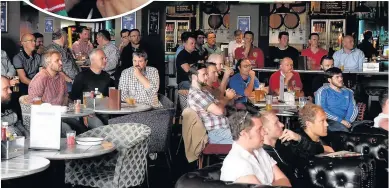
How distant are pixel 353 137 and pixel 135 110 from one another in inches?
118

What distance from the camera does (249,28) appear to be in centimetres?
1706

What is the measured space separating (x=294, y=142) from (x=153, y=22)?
332 inches

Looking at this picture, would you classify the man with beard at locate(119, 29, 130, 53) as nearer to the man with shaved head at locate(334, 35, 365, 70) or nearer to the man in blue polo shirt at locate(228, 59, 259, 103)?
the man in blue polo shirt at locate(228, 59, 259, 103)

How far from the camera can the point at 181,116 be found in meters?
9.09

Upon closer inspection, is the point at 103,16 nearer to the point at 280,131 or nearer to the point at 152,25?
the point at 280,131

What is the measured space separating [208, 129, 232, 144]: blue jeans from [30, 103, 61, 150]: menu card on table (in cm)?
211

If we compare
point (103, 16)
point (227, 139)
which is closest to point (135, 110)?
point (227, 139)

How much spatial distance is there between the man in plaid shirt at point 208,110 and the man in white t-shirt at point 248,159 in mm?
2255

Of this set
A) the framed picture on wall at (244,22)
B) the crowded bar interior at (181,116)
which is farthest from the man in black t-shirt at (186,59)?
the framed picture on wall at (244,22)

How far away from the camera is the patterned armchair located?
513cm

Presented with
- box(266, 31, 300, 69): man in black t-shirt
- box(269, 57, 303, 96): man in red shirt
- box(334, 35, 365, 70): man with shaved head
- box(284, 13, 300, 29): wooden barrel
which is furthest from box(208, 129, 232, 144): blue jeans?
box(284, 13, 300, 29): wooden barrel

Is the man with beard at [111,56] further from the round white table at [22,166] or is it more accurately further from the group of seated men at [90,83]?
the round white table at [22,166]

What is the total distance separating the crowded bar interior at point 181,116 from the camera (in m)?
4.07

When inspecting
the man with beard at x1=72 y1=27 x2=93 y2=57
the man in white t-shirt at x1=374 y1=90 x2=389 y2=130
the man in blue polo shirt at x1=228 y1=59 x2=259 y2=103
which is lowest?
the man in white t-shirt at x1=374 y1=90 x2=389 y2=130
